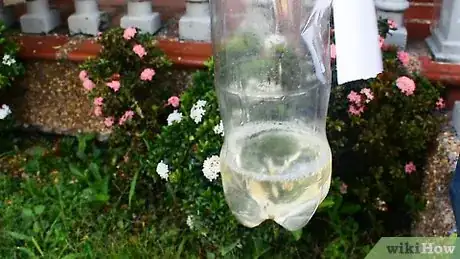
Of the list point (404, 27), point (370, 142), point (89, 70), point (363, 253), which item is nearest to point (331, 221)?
point (363, 253)

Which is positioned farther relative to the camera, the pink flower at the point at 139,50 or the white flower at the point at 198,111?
the pink flower at the point at 139,50

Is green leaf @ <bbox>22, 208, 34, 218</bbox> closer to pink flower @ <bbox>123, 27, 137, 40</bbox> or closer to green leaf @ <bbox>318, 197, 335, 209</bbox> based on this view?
pink flower @ <bbox>123, 27, 137, 40</bbox>

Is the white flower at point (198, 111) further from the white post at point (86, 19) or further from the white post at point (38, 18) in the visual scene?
the white post at point (38, 18)

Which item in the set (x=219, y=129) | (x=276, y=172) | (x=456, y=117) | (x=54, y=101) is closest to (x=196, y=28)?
(x=219, y=129)

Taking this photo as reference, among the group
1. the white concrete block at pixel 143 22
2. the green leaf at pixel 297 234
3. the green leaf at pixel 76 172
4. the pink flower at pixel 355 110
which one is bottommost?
the green leaf at pixel 76 172

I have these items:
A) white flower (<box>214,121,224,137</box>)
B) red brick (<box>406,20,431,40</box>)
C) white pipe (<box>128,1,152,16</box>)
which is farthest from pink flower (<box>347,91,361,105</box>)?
white pipe (<box>128,1,152,16</box>)

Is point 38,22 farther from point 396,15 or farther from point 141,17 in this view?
point 396,15

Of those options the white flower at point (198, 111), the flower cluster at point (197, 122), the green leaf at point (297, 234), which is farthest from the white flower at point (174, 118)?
the green leaf at point (297, 234)

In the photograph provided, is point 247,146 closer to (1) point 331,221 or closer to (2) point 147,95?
(1) point 331,221
